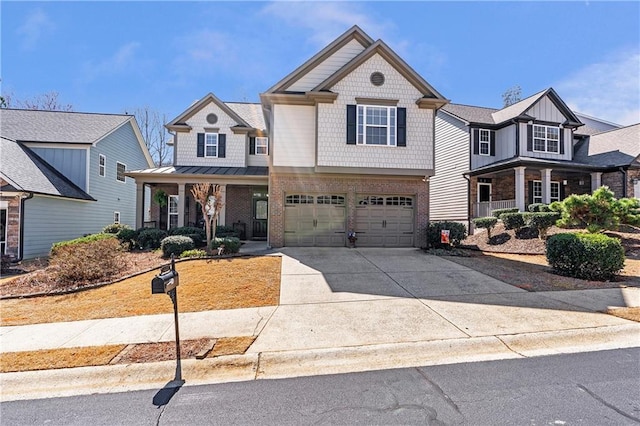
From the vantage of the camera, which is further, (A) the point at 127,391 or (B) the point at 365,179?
(B) the point at 365,179

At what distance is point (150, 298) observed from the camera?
7.05 metres

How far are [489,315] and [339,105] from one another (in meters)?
9.74

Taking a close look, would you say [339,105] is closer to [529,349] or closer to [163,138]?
[529,349]

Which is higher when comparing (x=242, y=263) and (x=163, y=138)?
(x=163, y=138)

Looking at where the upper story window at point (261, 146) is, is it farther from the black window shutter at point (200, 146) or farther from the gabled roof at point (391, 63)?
the gabled roof at point (391, 63)

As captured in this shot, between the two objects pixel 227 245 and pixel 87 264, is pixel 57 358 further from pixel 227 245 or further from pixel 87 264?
pixel 227 245

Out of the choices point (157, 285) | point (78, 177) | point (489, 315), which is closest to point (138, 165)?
point (78, 177)

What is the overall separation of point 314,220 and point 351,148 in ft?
11.0

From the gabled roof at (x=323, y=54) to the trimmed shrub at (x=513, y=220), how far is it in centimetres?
1040

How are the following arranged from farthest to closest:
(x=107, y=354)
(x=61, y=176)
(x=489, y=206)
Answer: (x=489, y=206) → (x=61, y=176) → (x=107, y=354)

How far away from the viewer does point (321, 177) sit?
13.3 metres

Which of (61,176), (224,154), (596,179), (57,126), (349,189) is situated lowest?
(349,189)

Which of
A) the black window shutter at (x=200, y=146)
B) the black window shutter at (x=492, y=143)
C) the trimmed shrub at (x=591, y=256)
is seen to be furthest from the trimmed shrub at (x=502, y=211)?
the black window shutter at (x=200, y=146)

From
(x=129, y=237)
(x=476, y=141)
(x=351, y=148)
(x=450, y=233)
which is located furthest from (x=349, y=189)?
(x=476, y=141)
